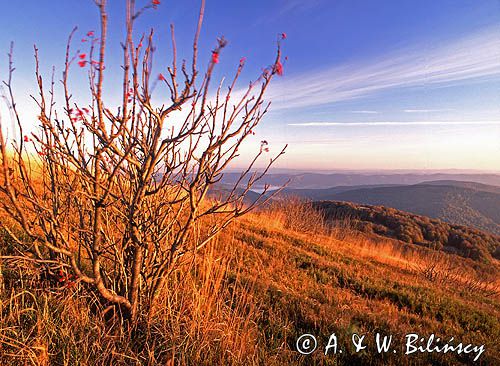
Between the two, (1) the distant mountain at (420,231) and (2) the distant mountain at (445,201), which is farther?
(2) the distant mountain at (445,201)

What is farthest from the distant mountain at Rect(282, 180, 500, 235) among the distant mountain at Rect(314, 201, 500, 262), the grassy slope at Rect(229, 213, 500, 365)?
the grassy slope at Rect(229, 213, 500, 365)

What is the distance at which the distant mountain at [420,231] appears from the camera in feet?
64.1

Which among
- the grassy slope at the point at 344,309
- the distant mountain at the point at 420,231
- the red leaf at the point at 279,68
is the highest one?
the red leaf at the point at 279,68

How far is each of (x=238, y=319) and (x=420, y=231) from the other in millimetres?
22886

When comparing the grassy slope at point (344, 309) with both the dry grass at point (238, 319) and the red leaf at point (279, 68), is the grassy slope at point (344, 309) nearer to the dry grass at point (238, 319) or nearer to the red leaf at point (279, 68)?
the dry grass at point (238, 319)

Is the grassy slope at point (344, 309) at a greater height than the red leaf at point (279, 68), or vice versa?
the red leaf at point (279, 68)

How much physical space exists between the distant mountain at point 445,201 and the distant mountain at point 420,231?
703 cm

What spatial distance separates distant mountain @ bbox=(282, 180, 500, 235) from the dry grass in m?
25.4

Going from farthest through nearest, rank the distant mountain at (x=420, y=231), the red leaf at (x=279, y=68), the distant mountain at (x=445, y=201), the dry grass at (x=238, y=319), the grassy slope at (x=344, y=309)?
the distant mountain at (x=445, y=201)
the distant mountain at (x=420, y=231)
the grassy slope at (x=344, y=309)
the dry grass at (x=238, y=319)
the red leaf at (x=279, y=68)

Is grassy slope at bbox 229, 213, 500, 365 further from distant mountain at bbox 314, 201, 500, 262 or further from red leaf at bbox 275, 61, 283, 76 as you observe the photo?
distant mountain at bbox 314, 201, 500, 262

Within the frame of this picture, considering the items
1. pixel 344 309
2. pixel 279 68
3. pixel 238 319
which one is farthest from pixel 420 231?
pixel 279 68

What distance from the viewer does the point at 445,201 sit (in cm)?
3962

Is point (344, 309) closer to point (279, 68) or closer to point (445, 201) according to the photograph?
point (279, 68)

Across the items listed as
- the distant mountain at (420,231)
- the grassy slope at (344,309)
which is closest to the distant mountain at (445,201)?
the distant mountain at (420,231)
